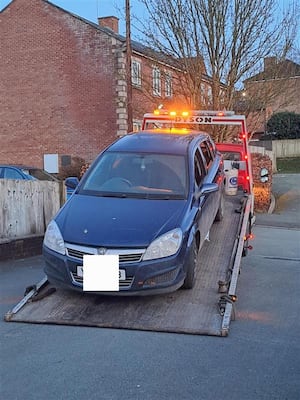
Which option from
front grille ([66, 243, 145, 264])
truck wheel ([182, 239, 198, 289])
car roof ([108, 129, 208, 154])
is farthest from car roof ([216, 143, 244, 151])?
front grille ([66, 243, 145, 264])

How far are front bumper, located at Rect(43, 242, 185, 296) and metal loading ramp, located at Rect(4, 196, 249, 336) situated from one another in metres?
0.22

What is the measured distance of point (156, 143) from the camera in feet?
24.7

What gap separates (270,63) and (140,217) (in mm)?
14443

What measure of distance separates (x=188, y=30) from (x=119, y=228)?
13.8 m

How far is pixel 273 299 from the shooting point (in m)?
6.99

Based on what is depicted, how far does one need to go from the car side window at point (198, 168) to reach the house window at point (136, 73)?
43.7ft

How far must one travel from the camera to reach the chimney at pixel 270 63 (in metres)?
18.9

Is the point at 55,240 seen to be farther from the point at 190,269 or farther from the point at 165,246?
the point at 190,269

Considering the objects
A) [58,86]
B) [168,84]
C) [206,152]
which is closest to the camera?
[206,152]

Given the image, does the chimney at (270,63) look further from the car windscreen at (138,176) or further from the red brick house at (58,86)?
the car windscreen at (138,176)

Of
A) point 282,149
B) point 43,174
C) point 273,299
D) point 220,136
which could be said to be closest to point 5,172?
point 43,174

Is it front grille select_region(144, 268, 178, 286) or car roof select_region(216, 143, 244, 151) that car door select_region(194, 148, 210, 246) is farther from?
car roof select_region(216, 143, 244, 151)

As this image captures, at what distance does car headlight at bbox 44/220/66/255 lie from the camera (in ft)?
19.2

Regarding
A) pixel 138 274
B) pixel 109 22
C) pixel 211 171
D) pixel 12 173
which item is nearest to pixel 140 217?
pixel 138 274
